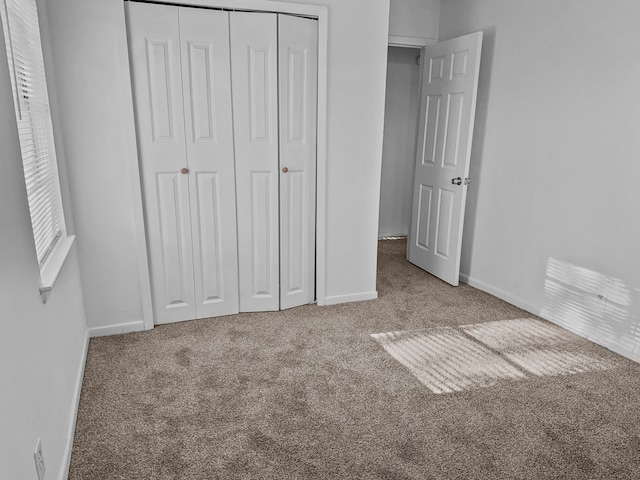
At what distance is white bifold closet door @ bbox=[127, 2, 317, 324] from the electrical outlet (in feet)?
5.24

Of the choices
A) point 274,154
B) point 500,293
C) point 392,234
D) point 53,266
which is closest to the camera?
point 53,266

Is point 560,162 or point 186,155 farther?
point 560,162

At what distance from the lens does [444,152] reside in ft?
12.6

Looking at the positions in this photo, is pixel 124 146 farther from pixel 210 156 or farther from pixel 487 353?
pixel 487 353

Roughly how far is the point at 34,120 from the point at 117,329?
1.44 metres

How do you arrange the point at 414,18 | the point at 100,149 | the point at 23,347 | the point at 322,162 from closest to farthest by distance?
the point at 23,347 < the point at 100,149 < the point at 322,162 < the point at 414,18

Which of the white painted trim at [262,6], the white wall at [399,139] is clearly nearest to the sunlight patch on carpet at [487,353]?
the white painted trim at [262,6]

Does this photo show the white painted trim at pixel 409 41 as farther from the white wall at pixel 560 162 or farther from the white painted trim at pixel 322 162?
the white painted trim at pixel 322 162

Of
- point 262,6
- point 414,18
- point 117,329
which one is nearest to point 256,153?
point 262,6

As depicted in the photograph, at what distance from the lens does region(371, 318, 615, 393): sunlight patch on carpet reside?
8.09 ft

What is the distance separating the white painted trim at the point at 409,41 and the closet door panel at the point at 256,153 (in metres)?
1.61

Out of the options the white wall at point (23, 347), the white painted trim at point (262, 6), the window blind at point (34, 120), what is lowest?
the white wall at point (23, 347)

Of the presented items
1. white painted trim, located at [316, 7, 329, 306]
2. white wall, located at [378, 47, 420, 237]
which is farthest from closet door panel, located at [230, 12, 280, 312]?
white wall, located at [378, 47, 420, 237]

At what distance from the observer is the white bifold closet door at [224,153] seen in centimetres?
270
